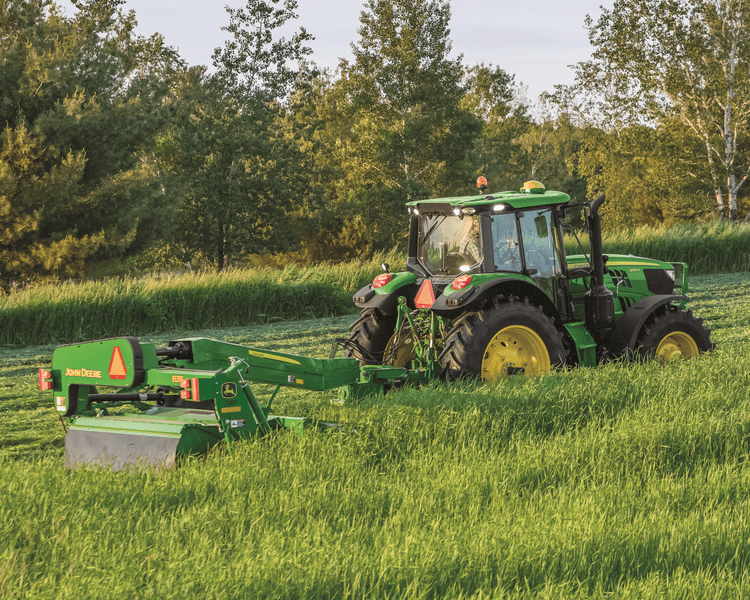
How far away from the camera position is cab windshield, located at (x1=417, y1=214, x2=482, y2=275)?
6.63m

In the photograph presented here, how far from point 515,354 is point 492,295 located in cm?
56

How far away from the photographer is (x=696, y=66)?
98.9 feet

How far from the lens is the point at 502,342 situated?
249 inches

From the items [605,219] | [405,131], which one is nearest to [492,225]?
[405,131]

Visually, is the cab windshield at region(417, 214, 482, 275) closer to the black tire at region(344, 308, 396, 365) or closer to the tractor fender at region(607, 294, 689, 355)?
the black tire at region(344, 308, 396, 365)

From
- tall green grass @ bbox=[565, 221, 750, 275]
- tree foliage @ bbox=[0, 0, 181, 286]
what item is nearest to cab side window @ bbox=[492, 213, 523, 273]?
tall green grass @ bbox=[565, 221, 750, 275]

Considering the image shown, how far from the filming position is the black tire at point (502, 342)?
595 centimetres

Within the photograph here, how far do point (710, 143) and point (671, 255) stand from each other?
1177 centimetres

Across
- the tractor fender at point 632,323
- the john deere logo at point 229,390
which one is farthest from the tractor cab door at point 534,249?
the john deere logo at point 229,390

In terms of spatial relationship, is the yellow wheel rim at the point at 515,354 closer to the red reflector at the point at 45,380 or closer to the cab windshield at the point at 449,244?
the cab windshield at the point at 449,244

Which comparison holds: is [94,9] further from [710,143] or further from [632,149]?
[710,143]

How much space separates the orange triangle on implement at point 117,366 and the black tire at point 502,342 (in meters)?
2.56

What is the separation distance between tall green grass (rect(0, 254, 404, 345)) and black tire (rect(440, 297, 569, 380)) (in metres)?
8.86

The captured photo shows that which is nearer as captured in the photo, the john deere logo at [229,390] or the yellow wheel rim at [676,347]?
the john deere logo at [229,390]
